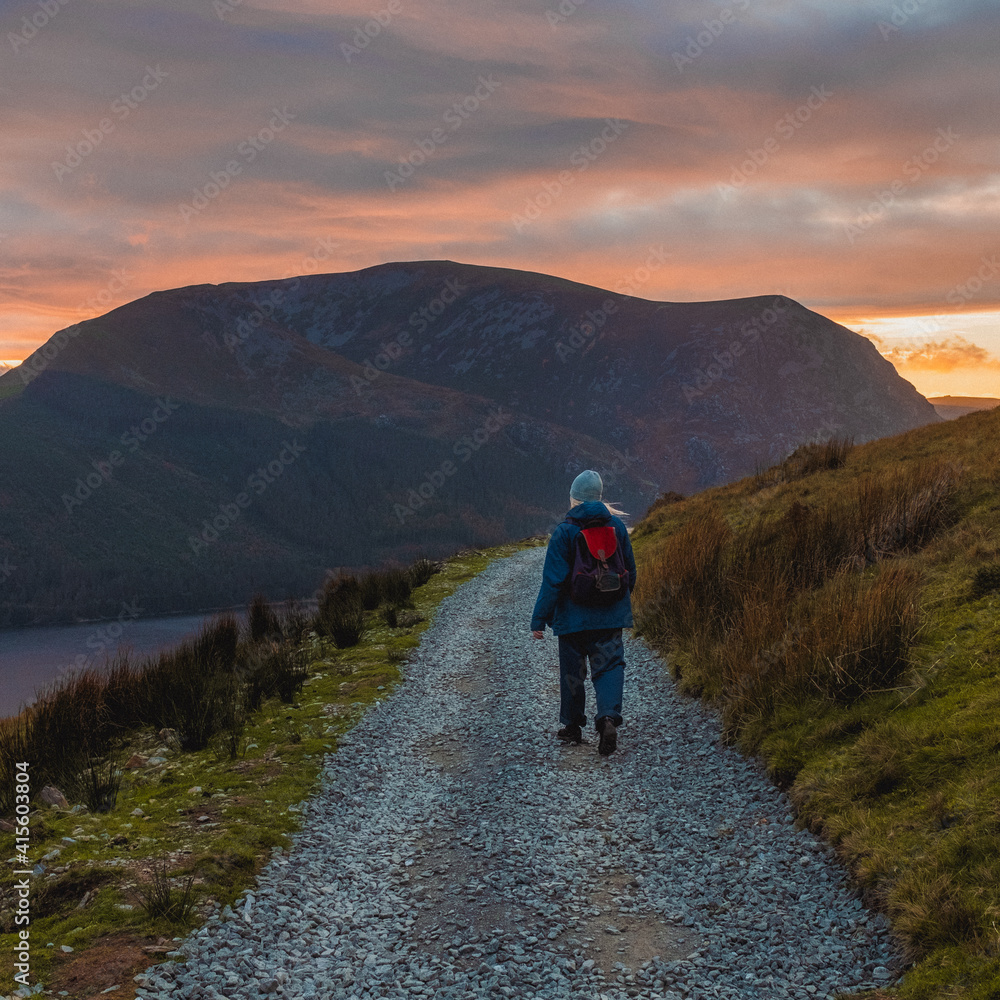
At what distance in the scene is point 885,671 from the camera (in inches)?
264

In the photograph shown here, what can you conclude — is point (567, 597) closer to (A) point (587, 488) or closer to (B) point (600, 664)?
(B) point (600, 664)

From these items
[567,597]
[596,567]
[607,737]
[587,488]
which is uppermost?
A: [587,488]

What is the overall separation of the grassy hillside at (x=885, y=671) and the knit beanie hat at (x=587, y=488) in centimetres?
243

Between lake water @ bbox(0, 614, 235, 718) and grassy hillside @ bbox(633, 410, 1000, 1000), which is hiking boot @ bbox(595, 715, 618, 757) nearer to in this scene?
grassy hillside @ bbox(633, 410, 1000, 1000)

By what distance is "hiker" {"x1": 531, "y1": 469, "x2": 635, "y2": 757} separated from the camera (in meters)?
7.26

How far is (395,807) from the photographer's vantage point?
6566 millimetres

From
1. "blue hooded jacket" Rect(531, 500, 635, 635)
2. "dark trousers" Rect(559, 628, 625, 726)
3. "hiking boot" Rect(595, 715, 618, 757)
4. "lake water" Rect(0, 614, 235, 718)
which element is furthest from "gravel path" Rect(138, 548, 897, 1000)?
"lake water" Rect(0, 614, 235, 718)

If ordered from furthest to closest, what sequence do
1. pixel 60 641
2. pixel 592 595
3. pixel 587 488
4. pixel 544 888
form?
pixel 60 641 < pixel 587 488 < pixel 592 595 < pixel 544 888

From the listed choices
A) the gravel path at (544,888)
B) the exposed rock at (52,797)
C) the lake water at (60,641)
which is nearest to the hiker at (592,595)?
the gravel path at (544,888)

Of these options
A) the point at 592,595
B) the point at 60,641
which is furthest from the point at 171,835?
the point at 60,641

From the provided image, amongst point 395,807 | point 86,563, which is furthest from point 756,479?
point 86,563

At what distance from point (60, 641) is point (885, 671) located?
106 metres

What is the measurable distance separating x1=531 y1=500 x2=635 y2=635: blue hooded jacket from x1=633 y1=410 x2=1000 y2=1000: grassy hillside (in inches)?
61.7

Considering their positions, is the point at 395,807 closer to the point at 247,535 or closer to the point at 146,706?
the point at 146,706
